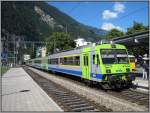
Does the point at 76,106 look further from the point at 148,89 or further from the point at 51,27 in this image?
the point at 51,27

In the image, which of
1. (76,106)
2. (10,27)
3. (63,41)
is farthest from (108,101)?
(10,27)

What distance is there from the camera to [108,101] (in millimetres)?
14836

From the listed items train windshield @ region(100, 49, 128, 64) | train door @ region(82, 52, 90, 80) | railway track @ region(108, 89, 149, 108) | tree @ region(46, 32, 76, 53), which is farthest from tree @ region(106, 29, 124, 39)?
railway track @ region(108, 89, 149, 108)

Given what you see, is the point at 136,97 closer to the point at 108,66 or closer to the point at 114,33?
the point at 108,66

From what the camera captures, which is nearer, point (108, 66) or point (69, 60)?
point (108, 66)

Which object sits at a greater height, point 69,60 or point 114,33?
point 114,33

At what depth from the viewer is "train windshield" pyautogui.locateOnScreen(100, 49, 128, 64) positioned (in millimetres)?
19422

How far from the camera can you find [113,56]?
64.6 feet

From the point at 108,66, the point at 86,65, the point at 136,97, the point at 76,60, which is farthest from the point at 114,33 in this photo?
the point at 136,97

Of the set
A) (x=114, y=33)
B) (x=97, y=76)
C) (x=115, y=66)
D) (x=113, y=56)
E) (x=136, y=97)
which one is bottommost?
(x=136, y=97)

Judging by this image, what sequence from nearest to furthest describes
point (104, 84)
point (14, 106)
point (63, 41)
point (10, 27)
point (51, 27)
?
1. point (14, 106)
2. point (104, 84)
3. point (63, 41)
4. point (10, 27)
5. point (51, 27)

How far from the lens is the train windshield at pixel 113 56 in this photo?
19422 mm

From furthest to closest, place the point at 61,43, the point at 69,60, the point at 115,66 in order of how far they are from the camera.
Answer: the point at 61,43
the point at 69,60
the point at 115,66

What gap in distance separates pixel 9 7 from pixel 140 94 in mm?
169706
